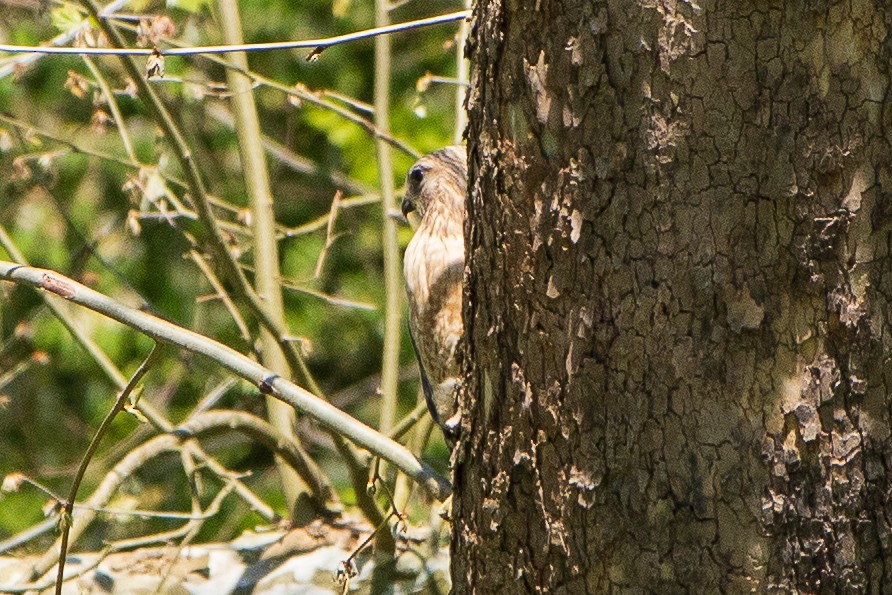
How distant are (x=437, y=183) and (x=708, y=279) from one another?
71.6 inches

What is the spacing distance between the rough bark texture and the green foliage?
3.31 m

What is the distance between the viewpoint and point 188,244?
546 centimetres

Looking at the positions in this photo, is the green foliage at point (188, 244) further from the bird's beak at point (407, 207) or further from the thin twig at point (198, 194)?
the thin twig at point (198, 194)

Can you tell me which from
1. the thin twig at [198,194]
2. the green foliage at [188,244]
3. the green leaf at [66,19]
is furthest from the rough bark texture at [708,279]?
the green foliage at [188,244]

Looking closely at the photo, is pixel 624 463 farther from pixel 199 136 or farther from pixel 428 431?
pixel 199 136

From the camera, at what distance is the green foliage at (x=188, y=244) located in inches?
210

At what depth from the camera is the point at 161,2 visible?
5.31m

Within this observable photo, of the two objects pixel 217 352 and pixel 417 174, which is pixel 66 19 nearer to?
pixel 417 174

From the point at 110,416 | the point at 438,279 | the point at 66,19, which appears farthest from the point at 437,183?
the point at 110,416

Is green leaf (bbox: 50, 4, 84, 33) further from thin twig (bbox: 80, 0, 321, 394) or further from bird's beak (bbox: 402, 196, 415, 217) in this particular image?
bird's beak (bbox: 402, 196, 415, 217)

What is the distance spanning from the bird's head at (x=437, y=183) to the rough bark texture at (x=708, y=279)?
1.50m

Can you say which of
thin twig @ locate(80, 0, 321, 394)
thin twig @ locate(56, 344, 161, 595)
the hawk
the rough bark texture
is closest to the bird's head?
the hawk

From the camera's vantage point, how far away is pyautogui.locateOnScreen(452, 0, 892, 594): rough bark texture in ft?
5.55

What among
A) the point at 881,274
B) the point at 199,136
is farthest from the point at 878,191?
the point at 199,136
